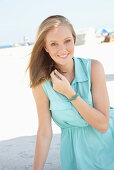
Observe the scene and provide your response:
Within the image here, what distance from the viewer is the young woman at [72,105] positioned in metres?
2.06

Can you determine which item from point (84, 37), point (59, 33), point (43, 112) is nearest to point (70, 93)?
point (43, 112)

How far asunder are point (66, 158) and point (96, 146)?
26 centimetres

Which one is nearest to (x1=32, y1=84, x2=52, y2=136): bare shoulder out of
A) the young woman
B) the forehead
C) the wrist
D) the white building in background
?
the young woman

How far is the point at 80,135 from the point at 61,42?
70 centimetres

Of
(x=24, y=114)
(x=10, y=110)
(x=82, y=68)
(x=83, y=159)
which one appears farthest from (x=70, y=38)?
(x=10, y=110)

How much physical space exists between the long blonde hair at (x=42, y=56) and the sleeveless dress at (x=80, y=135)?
0.30 ft

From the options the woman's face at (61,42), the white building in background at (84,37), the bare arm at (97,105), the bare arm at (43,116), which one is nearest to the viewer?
the bare arm at (97,105)

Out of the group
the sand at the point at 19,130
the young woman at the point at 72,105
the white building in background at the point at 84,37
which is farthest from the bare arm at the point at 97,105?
the white building in background at the point at 84,37

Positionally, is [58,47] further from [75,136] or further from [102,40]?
[102,40]

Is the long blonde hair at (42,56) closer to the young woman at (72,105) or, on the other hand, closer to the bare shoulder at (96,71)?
the young woman at (72,105)

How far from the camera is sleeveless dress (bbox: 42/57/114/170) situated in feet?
6.89

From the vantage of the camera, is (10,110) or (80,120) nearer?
(80,120)

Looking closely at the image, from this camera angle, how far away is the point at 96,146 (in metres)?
2.13

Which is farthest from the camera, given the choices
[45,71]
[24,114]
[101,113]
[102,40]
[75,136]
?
[102,40]
